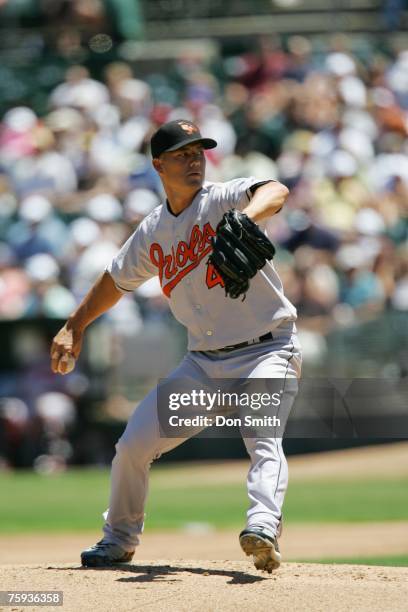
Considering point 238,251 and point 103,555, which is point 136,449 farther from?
point 238,251

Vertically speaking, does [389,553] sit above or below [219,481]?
below

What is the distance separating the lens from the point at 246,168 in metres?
13.3

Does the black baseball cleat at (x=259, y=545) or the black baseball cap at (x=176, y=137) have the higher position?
the black baseball cap at (x=176, y=137)

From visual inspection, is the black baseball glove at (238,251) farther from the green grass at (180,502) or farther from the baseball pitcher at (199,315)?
the green grass at (180,502)

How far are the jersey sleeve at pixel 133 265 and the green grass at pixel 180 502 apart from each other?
3253 millimetres

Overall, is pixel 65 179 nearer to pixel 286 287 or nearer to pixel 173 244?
pixel 286 287

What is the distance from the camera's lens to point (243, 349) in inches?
195

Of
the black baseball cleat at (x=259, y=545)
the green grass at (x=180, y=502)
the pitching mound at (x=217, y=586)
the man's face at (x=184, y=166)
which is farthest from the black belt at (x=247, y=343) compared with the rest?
the green grass at (x=180, y=502)

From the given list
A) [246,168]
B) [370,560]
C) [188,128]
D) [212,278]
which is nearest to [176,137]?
[188,128]

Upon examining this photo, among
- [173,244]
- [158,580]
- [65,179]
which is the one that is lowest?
[158,580]

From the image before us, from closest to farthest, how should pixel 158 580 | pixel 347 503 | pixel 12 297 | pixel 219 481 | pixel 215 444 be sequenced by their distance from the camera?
1. pixel 158 580
2. pixel 347 503
3. pixel 219 481
4. pixel 215 444
5. pixel 12 297

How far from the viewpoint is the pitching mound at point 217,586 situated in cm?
424

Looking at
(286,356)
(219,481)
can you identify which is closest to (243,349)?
(286,356)

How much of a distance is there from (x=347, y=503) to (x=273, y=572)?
4431 millimetres
